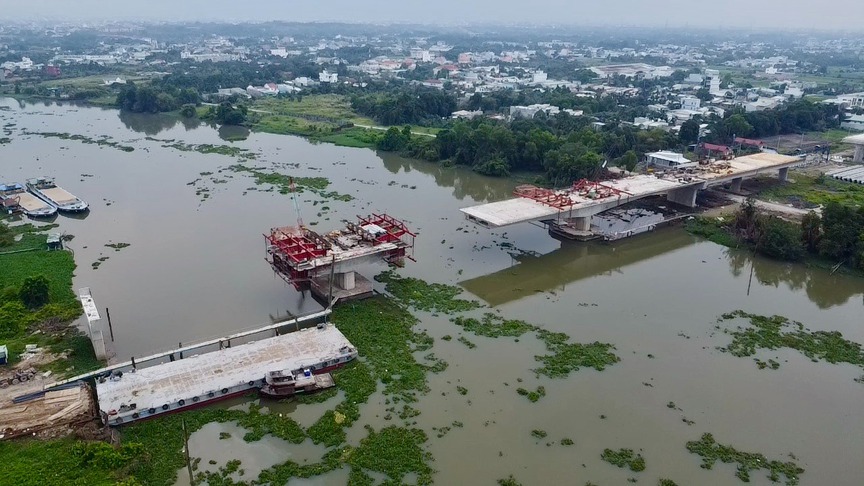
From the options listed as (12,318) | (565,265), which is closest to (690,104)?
(565,265)

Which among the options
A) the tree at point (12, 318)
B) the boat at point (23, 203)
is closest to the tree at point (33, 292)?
the tree at point (12, 318)

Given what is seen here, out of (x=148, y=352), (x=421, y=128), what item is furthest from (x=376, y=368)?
(x=421, y=128)

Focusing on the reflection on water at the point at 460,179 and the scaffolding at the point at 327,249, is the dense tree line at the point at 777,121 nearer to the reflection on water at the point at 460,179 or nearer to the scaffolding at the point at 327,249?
the reflection on water at the point at 460,179

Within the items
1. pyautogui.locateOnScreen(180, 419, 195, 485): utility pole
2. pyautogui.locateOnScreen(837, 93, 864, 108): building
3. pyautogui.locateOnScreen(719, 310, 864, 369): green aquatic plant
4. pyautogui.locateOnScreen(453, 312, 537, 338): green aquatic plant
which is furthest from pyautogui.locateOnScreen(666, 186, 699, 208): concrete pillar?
pyautogui.locateOnScreen(837, 93, 864, 108): building

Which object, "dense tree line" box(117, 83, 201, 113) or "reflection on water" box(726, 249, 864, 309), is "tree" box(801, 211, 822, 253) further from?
"dense tree line" box(117, 83, 201, 113)

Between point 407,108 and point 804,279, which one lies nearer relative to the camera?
point 804,279

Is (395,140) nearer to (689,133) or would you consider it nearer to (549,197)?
(549,197)
